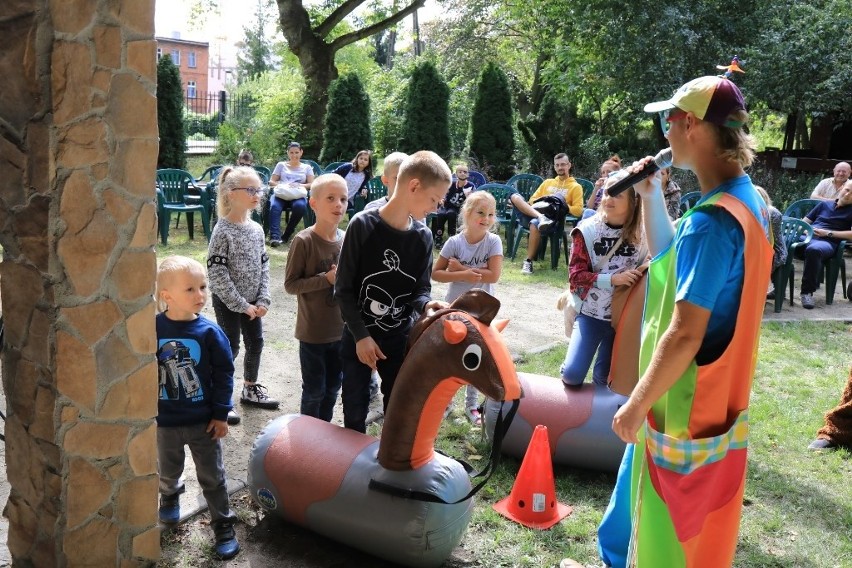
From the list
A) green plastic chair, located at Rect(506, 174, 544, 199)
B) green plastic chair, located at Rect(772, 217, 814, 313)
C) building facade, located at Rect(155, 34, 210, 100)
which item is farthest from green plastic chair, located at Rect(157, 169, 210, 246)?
building facade, located at Rect(155, 34, 210, 100)

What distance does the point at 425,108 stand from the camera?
18016 millimetres

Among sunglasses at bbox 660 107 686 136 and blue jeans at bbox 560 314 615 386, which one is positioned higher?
sunglasses at bbox 660 107 686 136

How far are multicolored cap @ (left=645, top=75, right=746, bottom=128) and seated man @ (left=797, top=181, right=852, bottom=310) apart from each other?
26.5 feet

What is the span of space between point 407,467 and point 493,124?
15510mm

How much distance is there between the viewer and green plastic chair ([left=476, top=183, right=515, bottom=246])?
12.1 metres

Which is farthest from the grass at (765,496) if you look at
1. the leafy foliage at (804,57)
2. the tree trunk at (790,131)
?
the tree trunk at (790,131)

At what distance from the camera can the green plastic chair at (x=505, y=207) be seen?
12.1m

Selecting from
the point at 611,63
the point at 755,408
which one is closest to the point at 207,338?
the point at 755,408

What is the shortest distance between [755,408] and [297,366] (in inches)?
142

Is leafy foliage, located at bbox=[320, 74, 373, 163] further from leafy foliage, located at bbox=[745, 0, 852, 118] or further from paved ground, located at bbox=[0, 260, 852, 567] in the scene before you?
paved ground, located at bbox=[0, 260, 852, 567]

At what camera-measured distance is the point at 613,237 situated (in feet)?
15.3

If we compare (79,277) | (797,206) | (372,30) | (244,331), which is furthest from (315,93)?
(79,277)

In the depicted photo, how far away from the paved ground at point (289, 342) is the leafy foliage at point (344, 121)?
8210mm

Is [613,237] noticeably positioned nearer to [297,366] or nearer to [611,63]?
[297,366]
